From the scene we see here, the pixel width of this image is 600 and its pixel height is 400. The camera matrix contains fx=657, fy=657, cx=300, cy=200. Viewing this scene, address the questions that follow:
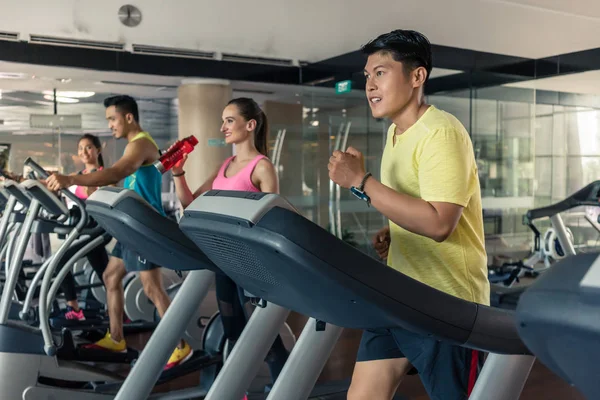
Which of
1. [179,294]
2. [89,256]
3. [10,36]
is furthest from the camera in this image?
[10,36]

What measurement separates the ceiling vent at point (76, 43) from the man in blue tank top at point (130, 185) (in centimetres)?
323

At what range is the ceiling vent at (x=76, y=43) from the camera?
6.31m

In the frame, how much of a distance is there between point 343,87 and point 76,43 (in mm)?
2922

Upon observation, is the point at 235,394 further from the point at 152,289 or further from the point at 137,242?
the point at 152,289

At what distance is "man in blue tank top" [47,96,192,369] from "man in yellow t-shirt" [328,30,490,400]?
1843 millimetres

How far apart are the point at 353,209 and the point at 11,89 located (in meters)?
4.23

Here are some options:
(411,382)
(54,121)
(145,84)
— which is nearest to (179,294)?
(411,382)

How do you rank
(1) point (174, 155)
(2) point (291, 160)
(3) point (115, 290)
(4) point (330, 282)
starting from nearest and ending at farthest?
(4) point (330, 282) < (1) point (174, 155) < (3) point (115, 290) < (2) point (291, 160)

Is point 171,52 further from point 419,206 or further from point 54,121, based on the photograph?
point 419,206

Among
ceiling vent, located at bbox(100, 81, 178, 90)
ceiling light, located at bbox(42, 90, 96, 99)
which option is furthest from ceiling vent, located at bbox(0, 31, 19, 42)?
ceiling light, located at bbox(42, 90, 96, 99)

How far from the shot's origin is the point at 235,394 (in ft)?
6.51

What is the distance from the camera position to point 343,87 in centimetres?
756

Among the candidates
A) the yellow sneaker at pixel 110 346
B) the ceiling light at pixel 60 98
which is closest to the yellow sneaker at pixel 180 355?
the yellow sneaker at pixel 110 346

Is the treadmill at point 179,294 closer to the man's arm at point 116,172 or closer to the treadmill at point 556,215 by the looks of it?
the man's arm at point 116,172
